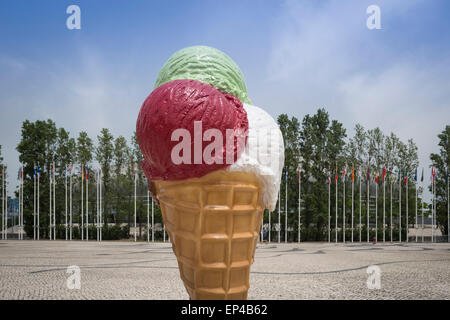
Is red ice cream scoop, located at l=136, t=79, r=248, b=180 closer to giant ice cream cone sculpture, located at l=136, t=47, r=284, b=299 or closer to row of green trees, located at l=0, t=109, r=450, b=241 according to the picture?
giant ice cream cone sculpture, located at l=136, t=47, r=284, b=299

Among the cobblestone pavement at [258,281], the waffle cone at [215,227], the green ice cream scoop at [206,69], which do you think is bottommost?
the cobblestone pavement at [258,281]

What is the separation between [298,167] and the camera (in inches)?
1120

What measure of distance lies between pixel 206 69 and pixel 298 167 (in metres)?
26.5

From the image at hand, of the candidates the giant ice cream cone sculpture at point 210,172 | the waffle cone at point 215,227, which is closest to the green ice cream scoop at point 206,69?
the giant ice cream cone sculpture at point 210,172

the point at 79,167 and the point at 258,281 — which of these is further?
the point at 79,167

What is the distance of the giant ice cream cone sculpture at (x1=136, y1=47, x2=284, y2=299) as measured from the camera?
240 cm

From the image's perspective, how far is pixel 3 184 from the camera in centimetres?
2955

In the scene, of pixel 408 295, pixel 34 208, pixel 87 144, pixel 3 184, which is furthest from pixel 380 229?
pixel 3 184

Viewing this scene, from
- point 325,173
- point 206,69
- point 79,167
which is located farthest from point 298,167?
point 206,69

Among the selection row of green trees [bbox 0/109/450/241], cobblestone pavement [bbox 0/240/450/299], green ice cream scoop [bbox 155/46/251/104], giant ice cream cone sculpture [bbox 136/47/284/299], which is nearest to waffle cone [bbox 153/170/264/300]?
giant ice cream cone sculpture [bbox 136/47/284/299]

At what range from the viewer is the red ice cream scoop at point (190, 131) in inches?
94.3

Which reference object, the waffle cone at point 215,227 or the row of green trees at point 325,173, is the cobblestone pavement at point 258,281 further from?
the row of green trees at point 325,173

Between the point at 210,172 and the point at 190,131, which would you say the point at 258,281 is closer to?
the point at 210,172

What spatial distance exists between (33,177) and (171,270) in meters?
25.5
